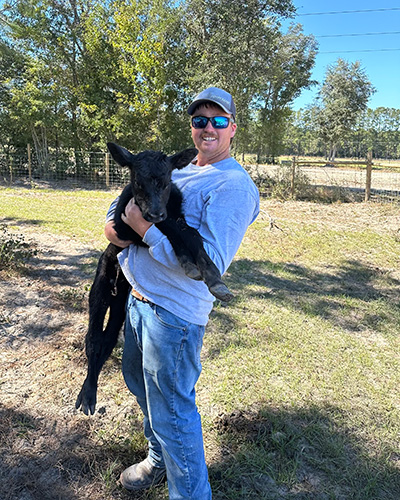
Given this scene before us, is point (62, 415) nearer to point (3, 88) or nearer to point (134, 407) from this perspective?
point (134, 407)

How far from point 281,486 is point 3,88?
20390mm

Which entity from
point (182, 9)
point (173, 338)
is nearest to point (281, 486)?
point (173, 338)

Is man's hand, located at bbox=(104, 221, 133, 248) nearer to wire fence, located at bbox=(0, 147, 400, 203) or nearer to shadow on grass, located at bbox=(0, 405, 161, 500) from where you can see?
shadow on grass, located at bbox=(0, 405, 161, 500)

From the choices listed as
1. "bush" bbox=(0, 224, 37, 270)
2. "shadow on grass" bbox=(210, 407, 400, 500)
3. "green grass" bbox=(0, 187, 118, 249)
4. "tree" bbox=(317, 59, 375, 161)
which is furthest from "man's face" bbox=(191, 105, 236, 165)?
"tree" bbox=(317, 59, 375, 161)

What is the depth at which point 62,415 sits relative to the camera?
2748 millimetres

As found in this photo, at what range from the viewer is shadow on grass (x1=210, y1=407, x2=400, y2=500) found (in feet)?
7.44

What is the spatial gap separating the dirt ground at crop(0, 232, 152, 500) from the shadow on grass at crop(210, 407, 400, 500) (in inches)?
26.0

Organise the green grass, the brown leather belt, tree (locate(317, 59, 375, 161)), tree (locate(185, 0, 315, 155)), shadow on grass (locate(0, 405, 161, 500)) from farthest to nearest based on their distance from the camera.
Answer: tree (locate(317, 59, 375, 161))
tree (locate(185, 0, 315, 155))
the green grass
shadow on grass (locate(0, 405, 161, 500))
the brown leather belt

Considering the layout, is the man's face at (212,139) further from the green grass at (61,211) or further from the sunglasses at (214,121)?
the green grass at (61,211)

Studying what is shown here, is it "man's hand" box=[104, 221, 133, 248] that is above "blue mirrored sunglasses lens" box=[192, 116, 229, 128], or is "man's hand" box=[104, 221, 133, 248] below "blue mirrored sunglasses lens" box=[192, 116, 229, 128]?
below

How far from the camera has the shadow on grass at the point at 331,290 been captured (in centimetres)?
479


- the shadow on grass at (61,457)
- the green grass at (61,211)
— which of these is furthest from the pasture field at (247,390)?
the green grass at (61,211)

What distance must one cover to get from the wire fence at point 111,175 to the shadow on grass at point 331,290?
8.16 m

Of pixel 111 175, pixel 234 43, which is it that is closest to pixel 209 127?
pixel 234 43
